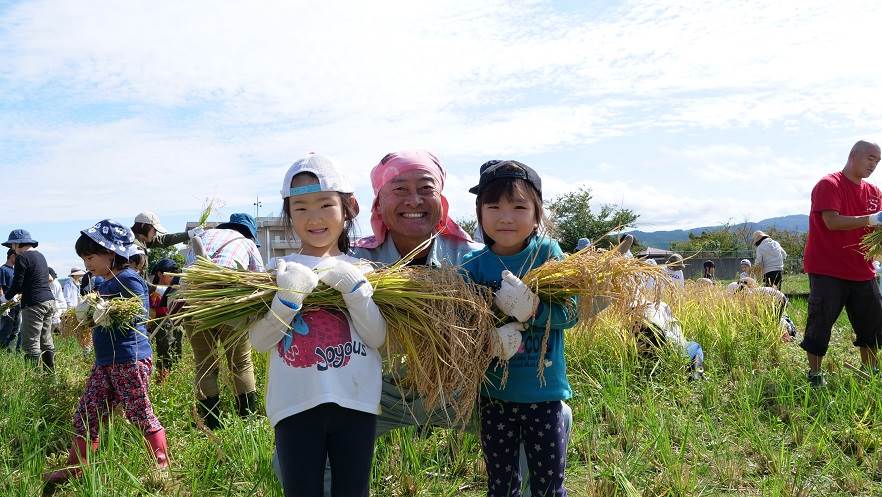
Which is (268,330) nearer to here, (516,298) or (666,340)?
(516,298)

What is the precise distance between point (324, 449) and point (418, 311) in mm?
537

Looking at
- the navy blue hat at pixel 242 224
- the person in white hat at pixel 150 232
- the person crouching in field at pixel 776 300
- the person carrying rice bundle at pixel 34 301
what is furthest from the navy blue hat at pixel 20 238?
the person crouching in field at pixel 776 300

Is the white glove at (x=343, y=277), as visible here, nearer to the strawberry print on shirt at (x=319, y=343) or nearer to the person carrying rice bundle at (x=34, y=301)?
the strawberry print on shirt at (x=319, y=343)

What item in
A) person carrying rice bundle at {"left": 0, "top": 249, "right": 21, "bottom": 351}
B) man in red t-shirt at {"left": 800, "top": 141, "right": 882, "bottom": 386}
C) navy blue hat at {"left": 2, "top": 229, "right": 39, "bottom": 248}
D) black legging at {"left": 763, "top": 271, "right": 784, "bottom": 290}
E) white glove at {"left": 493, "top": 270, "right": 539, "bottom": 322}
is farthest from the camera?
black legging at {"left": 763, "top": 271, "right": 784, "bottom": 290}

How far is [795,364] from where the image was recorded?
4902 mm

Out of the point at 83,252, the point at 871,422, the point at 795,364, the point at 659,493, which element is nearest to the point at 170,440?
the point at 83,252

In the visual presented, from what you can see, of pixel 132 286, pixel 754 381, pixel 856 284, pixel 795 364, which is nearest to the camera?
pixel 132 286

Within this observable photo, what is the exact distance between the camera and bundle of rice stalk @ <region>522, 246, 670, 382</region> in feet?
6.96

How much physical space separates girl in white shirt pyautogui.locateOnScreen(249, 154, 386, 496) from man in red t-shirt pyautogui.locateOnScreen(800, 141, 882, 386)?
350cm

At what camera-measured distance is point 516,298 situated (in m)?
2.10

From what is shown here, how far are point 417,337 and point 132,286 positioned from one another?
2.10m

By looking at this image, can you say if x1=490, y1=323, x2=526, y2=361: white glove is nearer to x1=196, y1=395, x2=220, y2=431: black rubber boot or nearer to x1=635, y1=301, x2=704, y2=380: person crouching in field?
x1=196, y1=395, x2=220, y2=431: black rubber boot

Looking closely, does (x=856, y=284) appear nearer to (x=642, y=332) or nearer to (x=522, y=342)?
(x=642, y=332)

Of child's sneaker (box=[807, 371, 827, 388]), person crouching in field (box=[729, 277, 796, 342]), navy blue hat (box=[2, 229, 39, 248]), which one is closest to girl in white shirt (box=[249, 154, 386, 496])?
child's sneaker (box=[807, 371, 827, 388])
